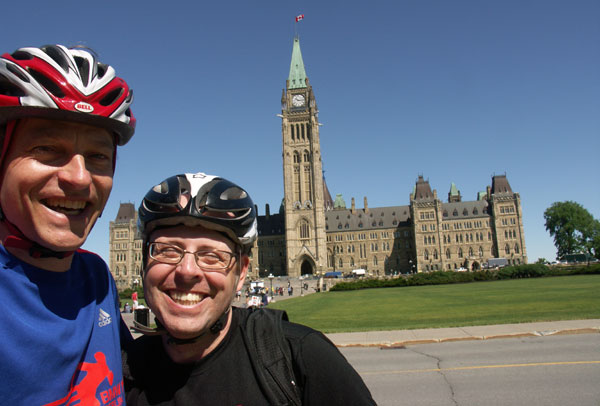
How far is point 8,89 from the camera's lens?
5.77ft

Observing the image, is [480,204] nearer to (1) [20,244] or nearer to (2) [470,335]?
(2) [470,335]

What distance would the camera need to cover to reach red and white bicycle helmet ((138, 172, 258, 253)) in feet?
7.09

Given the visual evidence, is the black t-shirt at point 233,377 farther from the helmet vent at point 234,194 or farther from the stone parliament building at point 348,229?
the stone parliament building at point 348,229

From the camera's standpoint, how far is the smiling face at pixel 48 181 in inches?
67.4

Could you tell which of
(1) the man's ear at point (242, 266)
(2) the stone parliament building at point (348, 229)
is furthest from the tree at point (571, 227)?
(1) the man's ear at point (242, 266)

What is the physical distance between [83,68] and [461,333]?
12.4 meters

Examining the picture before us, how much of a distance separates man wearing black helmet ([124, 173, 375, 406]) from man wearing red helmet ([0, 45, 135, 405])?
10.1 inches

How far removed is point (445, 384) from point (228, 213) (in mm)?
6874

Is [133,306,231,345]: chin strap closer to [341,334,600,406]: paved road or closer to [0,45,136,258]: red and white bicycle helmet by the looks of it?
[0,45,136,258]: red and white bicycle helmet

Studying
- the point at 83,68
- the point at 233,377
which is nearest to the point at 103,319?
the point at 233,377

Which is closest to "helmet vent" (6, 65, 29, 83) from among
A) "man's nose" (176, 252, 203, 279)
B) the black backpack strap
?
"man's nose" (176, 252, 203, 279)

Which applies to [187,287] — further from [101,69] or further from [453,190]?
[453,190]

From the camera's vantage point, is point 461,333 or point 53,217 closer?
point 53,217

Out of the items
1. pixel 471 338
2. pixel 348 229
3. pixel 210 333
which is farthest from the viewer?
pixel 348 229
